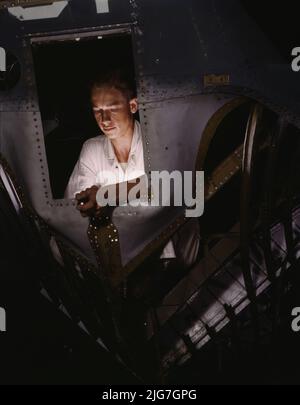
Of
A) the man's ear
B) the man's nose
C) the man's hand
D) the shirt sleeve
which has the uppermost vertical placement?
the man's ear

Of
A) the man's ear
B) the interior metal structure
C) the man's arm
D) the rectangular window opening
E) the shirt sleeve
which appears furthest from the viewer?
the shirt sleeve

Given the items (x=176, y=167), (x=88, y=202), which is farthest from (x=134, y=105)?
(x=88, y=202)

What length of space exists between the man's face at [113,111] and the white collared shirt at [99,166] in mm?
86

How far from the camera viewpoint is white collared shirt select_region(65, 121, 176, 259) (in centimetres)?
315

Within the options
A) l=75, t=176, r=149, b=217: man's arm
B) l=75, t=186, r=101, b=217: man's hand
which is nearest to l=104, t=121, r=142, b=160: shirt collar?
l=75, t=176, r=149, b=217: man's arm

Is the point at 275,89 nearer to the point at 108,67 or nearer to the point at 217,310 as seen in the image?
the point at 108,67

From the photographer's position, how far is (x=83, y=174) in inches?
127

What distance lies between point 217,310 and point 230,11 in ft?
7.62

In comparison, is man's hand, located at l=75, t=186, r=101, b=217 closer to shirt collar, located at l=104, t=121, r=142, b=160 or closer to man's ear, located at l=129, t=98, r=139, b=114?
shirt collar, located at l=104, t=121, r=142, b=160

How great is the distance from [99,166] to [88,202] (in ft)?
1.03

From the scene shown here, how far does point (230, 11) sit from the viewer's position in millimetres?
2744
